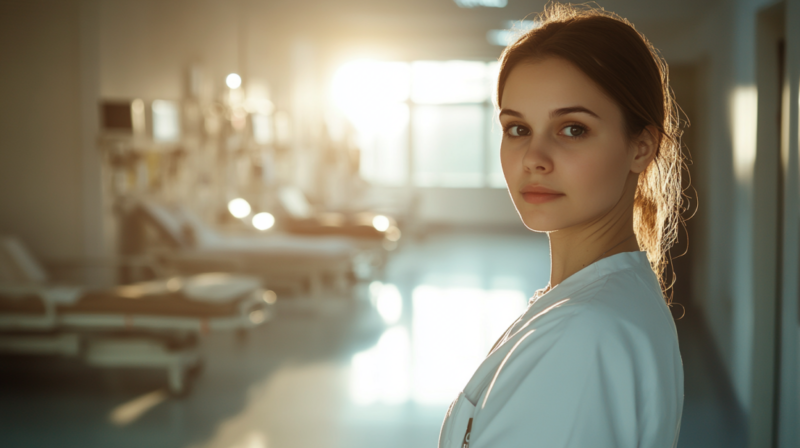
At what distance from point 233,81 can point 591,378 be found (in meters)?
7.35

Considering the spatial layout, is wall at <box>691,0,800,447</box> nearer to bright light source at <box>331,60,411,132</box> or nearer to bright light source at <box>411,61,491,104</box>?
bright light source at <box>411,61,491,104</box>

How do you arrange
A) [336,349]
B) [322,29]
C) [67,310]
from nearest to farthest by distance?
[67,310]
[336,349]
[322,29]

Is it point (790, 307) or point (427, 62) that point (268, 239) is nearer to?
point (790, 307)

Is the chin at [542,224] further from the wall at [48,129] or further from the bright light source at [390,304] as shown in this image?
the wall at [48,129]

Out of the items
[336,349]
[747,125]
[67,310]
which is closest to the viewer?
[747,125]

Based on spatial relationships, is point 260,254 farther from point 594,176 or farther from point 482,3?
point 594,176

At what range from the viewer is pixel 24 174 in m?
5.00

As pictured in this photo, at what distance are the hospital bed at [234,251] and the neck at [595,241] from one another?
4.49 meters

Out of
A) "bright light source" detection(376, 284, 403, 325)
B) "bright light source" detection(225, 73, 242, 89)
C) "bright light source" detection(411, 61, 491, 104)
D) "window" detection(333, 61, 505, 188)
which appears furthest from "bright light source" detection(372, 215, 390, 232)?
"bright light source" detection(411, 61, 491, 104)

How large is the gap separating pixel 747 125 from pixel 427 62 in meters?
9.03

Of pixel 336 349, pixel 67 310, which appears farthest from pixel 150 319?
pixel 336 349

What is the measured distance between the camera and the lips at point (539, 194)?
888 mm

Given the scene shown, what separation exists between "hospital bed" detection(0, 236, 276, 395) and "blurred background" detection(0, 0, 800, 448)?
0.05 feet

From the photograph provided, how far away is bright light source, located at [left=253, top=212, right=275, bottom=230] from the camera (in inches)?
285
